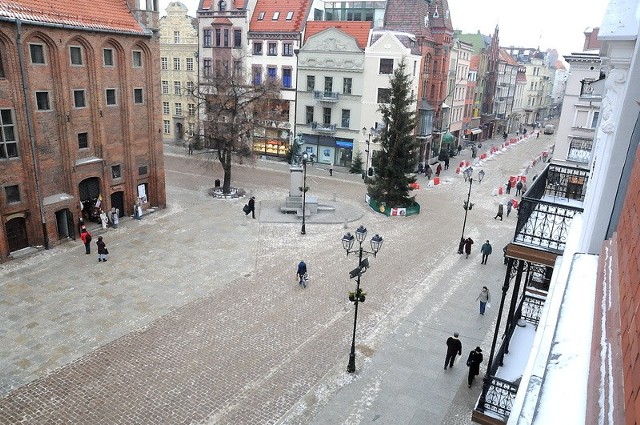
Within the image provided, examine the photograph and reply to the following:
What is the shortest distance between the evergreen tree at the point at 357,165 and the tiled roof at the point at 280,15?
12852 millimetres

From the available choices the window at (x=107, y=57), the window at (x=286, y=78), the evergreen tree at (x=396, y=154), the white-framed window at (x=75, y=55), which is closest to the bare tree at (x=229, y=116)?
the window at (x=107, y=57)

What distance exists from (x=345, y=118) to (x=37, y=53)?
2628 cm

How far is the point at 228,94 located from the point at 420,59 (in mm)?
18333

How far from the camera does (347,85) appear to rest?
41.5m

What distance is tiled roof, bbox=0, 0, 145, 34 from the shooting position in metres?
20.0

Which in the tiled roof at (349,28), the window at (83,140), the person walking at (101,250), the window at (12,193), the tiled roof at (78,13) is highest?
the tiled roof at (349,28)

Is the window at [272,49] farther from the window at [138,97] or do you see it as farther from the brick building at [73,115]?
the window at [138,97]

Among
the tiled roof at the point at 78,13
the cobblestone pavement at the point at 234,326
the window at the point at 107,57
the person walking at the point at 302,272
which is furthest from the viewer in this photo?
the window at the point at 107,57

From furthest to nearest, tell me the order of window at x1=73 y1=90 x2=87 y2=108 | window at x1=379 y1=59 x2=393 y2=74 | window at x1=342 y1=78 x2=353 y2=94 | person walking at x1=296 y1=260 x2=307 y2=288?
window at x1=342 y1=78 x2=353 y2=94 < window at x1=379 y1=59 x2=393 y2=74 < window at x1=73 y1=90 x2=87 y2=108 < person walking at x1=296 y1=260 x2=307 y2=288

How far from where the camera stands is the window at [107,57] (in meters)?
24.2

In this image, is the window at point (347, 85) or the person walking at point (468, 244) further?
the window at point (347, 85)

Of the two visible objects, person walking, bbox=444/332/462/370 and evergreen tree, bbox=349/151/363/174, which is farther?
evergreen tree, bbox=349/151/363/174

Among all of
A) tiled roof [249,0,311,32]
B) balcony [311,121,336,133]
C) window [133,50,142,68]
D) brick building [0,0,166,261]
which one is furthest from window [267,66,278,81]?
window [133,50,142,68]

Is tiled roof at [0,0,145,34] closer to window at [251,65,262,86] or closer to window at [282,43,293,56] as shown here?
window at [251,65,262,86]
